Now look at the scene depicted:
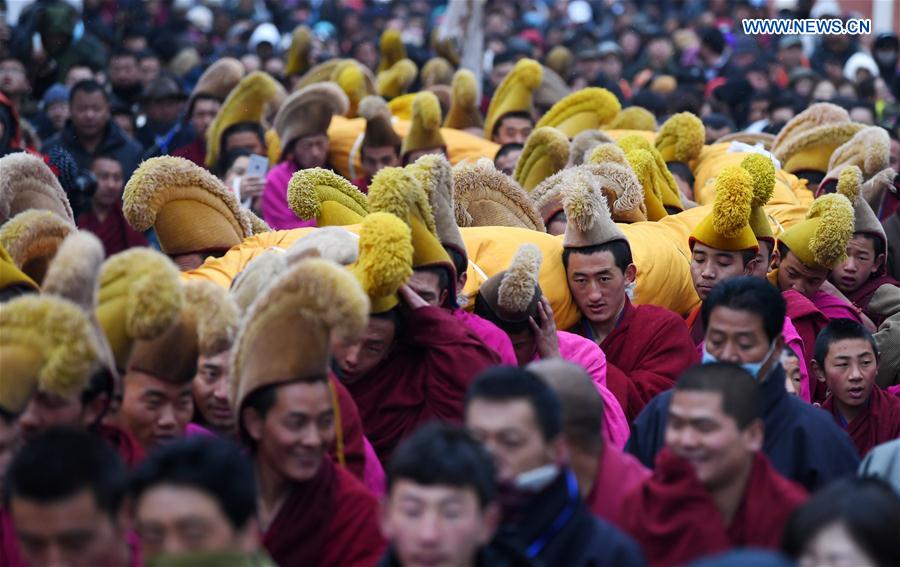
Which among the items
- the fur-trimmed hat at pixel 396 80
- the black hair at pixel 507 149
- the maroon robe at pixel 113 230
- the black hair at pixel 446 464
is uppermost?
the fur-trimmed hat at pixel 396 80

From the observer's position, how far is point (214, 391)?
4.29m

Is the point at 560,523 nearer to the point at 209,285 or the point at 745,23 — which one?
the point at 209,285

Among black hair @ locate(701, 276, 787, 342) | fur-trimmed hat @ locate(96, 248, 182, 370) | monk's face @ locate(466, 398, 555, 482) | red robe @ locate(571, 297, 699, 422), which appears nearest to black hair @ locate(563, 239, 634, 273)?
red robe @ locate(571, 297, 699, 422)

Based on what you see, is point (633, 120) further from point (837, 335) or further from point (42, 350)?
point (42, 350)

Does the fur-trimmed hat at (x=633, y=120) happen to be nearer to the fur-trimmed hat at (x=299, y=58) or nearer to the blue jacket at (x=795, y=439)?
the fur-trimmed hat at (x=299, y=58)

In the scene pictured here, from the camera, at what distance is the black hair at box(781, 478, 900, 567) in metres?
2.95

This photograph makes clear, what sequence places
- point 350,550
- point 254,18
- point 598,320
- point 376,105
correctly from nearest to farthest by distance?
point 350,550, point 598,320, point 376,105, point 254,18

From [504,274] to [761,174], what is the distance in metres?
1.47

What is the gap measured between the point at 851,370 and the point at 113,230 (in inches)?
159

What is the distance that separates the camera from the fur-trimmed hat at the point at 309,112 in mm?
8164

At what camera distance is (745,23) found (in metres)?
8.72

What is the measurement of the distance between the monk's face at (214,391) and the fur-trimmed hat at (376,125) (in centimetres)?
408

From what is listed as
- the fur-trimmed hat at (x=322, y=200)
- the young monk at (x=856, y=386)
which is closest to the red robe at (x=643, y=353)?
the young monk at (x=856, y=386)

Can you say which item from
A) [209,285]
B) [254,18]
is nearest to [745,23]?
[209,285]
